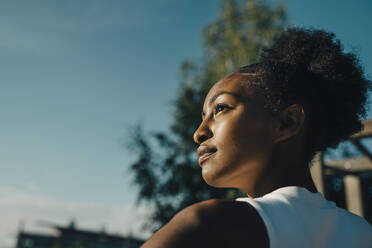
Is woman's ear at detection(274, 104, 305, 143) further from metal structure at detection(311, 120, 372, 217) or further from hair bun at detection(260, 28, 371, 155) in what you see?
metal structure at detection(311, 120, 372, 217)

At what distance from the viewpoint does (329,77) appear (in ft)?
5.08

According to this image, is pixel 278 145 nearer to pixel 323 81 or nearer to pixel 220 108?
pixel 220 108

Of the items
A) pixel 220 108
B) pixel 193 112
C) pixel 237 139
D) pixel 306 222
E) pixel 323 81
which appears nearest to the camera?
pixel 306 222

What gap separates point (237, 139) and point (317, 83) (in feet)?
1.57

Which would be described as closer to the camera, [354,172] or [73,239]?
[354,172]

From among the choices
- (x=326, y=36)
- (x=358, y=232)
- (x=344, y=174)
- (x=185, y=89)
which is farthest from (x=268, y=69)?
(x=185, y=89)

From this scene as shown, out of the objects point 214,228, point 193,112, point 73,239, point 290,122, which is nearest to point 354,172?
point 290,122

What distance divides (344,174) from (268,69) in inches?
180

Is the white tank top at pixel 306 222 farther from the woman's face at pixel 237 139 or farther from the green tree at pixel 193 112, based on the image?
the green tree at pixel 193 112

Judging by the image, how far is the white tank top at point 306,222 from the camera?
91 cm

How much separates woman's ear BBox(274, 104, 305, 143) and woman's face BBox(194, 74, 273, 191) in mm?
42

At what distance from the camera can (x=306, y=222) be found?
100 centimetres

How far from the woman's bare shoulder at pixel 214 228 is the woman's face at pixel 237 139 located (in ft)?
1.41

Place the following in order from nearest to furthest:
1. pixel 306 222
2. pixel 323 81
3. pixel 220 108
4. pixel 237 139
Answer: pixel 306 222 < pixel 237 139 < pixel 220 108 < pixel 323 81
